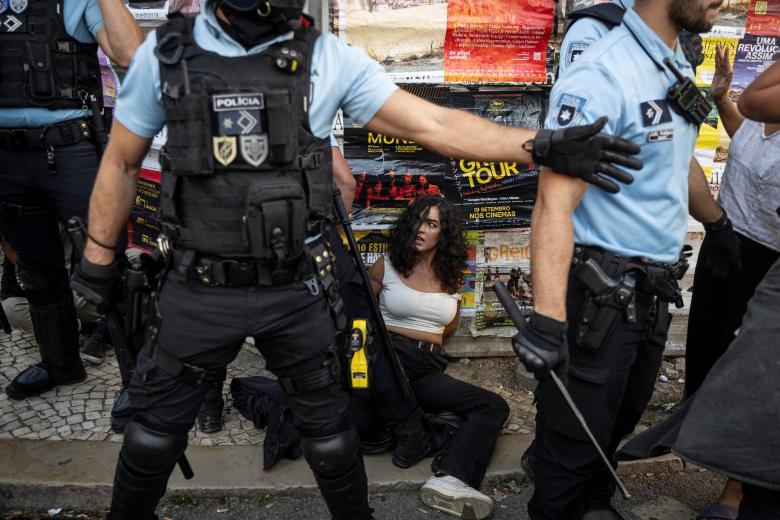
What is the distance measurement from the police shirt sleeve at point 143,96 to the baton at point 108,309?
22.1 inches

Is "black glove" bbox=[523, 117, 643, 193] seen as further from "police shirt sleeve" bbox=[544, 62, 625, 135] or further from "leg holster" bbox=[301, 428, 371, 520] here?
"leg holster" bbox=[301, 428, 371, 520]

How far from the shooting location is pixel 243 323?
2406 millimetres

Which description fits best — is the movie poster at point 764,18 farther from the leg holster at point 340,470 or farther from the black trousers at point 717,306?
the leg holster at point 340,470

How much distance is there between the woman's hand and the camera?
3.45m

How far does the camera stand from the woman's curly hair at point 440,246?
3.86 m

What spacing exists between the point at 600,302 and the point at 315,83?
1.25 m

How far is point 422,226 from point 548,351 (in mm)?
1621

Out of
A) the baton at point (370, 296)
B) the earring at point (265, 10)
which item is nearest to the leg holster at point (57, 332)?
the baton at point (370, 296)

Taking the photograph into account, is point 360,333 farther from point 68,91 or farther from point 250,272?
point 68,91

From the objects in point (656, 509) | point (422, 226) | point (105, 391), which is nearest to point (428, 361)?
point (422, 226)

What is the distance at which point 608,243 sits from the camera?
98.9 inches

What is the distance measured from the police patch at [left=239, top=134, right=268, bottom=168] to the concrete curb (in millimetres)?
1731

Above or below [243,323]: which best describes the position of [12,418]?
below

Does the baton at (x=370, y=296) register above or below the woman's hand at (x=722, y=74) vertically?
below
